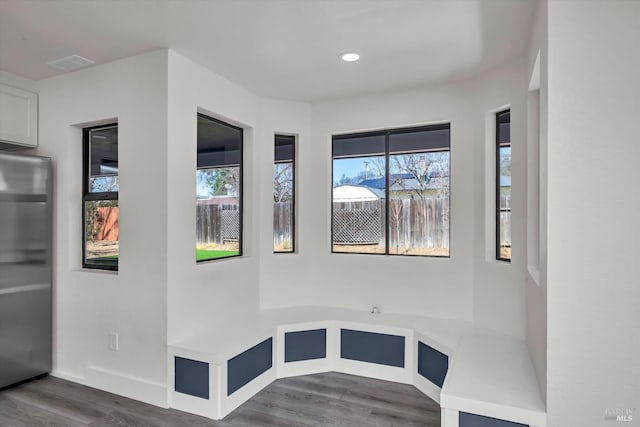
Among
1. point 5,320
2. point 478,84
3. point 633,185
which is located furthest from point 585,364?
point 5,320

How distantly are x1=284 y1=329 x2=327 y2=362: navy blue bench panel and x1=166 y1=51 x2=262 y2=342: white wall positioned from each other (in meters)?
0.58

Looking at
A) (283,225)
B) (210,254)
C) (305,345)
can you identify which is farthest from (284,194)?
(305,345)

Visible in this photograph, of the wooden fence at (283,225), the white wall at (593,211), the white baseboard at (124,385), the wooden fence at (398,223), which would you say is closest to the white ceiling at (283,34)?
the white wall at (593,211)

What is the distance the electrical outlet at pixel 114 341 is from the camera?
291 centimetres

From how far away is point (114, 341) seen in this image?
292 cm

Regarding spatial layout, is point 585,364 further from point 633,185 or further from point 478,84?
point 478,84

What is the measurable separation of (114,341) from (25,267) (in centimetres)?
98

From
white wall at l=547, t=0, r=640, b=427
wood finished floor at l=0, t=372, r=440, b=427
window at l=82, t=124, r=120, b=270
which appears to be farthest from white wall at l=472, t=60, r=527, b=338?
window at l=82, t=124, r=120, b=270

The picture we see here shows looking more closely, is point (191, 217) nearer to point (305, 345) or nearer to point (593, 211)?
point (305, 345)

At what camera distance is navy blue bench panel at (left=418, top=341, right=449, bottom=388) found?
2758 mm

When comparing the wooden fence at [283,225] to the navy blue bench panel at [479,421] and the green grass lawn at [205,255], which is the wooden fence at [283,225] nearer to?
the green grass lawn at [205,255]

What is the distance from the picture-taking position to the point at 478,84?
330 cm

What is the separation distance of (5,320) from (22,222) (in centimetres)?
77

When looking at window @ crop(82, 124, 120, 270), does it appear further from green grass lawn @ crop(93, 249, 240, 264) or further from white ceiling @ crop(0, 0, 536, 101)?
white ceiling @ crop(0, 0, 536, 101)
